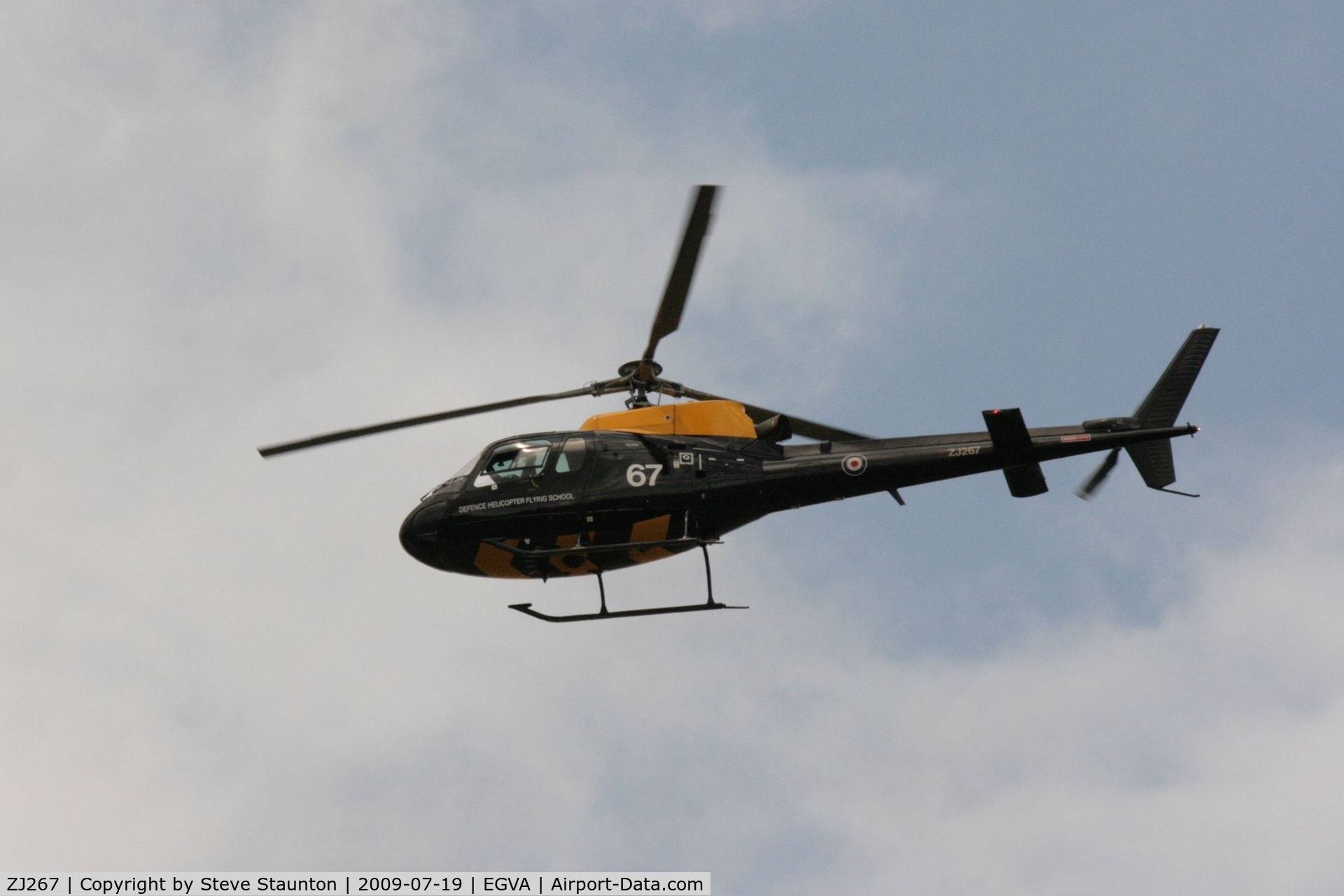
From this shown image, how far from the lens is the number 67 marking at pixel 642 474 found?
71.1 ft

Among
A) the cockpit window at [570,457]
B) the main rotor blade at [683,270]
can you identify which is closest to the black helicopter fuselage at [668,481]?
the cockpit window at [570,457]

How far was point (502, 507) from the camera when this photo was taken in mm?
22078

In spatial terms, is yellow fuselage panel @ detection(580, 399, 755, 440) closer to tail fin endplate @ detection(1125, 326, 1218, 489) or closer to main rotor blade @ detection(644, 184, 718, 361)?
main rotor blade @ detection(644, 184, 718, 361)

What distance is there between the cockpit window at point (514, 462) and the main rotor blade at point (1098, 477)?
25.3 ft

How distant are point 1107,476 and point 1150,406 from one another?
3.78 feet

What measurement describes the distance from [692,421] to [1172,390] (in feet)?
22.4

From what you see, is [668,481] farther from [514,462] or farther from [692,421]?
[514,462]

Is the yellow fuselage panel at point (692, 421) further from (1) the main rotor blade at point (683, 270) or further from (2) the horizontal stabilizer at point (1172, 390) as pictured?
(2) the horizontal stabilizer at point (1172, 390)

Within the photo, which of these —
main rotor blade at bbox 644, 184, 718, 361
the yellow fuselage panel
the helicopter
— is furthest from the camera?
the yellow fuselage panel

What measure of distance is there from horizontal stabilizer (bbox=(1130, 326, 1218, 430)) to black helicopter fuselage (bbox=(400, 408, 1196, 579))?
25cm

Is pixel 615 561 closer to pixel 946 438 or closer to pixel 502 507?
pixel 502 507

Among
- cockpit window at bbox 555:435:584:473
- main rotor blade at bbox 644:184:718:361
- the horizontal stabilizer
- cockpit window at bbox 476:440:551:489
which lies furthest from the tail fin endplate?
cockpit window at bbox 476:440:551:489

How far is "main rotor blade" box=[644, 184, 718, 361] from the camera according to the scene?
19.8 meters

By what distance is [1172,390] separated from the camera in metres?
21.2
